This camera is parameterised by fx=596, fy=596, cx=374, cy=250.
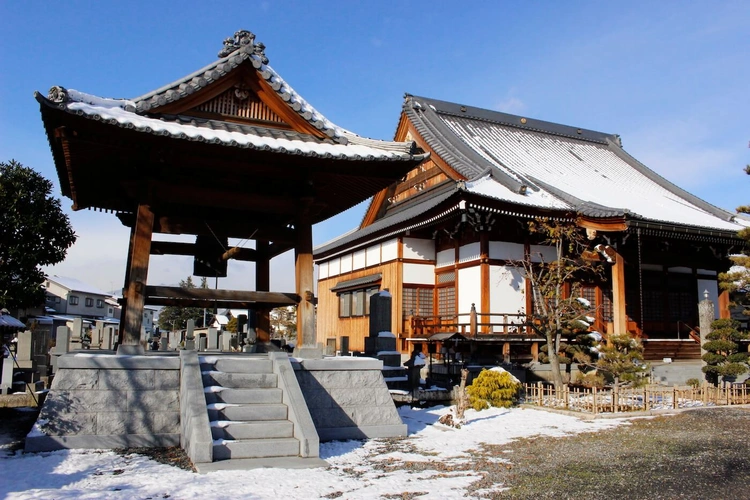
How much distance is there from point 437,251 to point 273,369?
14661 mm

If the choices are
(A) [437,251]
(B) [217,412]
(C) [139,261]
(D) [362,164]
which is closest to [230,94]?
(D) [362,164]

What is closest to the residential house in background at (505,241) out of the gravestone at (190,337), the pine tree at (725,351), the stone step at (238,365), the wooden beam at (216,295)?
the pine tree at (725,351)

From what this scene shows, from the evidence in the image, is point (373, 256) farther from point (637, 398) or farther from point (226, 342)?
point (637, 398)

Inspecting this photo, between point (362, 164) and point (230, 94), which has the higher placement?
point (230, 94)

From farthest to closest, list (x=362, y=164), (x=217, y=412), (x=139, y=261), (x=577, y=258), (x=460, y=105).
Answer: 1. (x=460, y=105)
2. (x=577, y=258)
3. (x=362, y=164)
4. (x=139, y=261)
5. (x=217, y=412)

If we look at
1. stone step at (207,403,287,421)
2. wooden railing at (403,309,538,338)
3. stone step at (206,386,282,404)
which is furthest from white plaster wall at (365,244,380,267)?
stone step at (207,403,287,421)

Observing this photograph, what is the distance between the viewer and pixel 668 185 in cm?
2927

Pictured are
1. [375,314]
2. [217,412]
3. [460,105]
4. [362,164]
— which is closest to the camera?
[217,412]

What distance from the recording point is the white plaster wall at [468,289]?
2086cm

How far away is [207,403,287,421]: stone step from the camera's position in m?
8.78

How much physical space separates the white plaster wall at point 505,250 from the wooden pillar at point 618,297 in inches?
128

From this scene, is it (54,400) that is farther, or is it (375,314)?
(375,314)

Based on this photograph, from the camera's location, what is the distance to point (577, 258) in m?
21.9

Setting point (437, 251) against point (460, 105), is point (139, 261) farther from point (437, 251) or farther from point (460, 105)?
point (460, 105)
